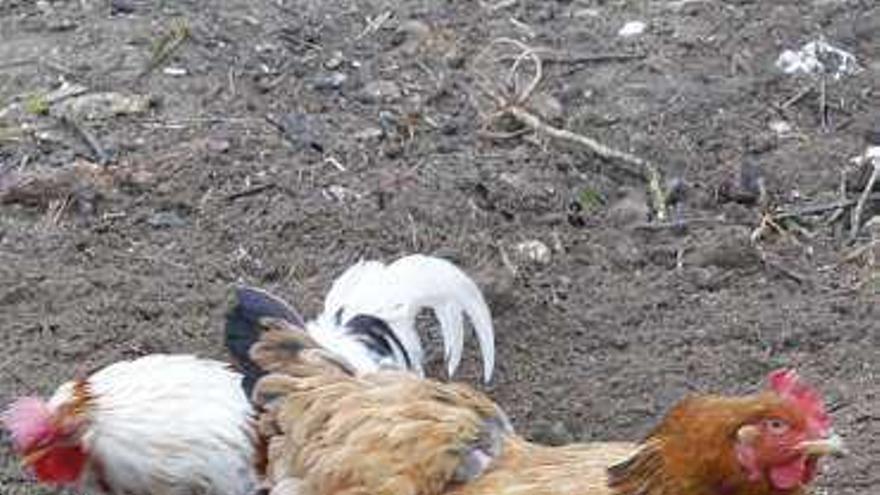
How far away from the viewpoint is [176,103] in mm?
6352

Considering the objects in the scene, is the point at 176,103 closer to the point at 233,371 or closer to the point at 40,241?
the point at 40,241

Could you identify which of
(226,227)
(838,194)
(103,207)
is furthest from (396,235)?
(838,194)

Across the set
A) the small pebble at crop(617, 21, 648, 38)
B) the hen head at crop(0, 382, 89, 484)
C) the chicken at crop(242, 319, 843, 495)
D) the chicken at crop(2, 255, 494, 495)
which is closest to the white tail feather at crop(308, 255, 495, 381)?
the chicken at crop(2, 255, 494, 495)

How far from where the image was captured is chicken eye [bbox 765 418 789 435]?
3781 mm

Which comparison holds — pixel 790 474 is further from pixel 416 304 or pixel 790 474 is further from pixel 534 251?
pixel 534 251

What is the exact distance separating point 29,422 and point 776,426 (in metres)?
1.71

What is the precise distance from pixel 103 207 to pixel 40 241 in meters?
0.24

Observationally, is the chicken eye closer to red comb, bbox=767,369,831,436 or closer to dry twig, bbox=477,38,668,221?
red comb, bbox=767,369,831,436

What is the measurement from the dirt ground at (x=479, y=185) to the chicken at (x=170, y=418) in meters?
0.36

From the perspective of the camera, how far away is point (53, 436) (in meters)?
4.58

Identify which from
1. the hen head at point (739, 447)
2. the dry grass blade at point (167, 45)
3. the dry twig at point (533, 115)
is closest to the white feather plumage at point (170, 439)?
the hen head at point (739, 447)

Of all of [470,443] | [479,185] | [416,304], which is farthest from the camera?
[479,185]

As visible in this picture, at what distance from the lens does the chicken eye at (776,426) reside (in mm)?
3781

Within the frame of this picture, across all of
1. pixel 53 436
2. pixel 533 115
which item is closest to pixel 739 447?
pixel 53 436
